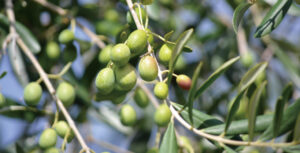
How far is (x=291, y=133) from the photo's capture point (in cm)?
104

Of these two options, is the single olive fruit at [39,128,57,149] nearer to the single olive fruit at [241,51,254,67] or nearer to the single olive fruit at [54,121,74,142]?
the single olive fruit at [54,121,74,142]

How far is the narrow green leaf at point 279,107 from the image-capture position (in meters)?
0.87

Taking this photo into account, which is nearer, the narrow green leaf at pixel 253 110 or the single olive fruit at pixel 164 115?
the narrow green leaf at pixel 253 110

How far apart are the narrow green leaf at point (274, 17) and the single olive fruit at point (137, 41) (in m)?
0.32

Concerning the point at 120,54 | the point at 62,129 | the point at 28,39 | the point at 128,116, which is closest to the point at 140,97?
the point at 128,116

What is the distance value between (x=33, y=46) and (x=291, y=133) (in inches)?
44.0

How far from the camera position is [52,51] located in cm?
174

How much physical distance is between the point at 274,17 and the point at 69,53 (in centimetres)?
83

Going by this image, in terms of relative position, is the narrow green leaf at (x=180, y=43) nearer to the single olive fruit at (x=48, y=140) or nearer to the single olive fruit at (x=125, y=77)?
the single olive fruit at (x=125, y=77)

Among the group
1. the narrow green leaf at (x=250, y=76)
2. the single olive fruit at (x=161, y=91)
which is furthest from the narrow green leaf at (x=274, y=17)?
the single olive fruit at (x=161, y=91)

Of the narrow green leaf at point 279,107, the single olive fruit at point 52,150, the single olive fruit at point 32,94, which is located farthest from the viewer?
the single olive fruit at point 32,94

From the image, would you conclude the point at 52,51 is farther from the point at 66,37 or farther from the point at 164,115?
the point at 164,115

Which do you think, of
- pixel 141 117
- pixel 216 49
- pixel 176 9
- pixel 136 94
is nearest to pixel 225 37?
pixel 216 49

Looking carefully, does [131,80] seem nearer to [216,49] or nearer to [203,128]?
[203,128]
